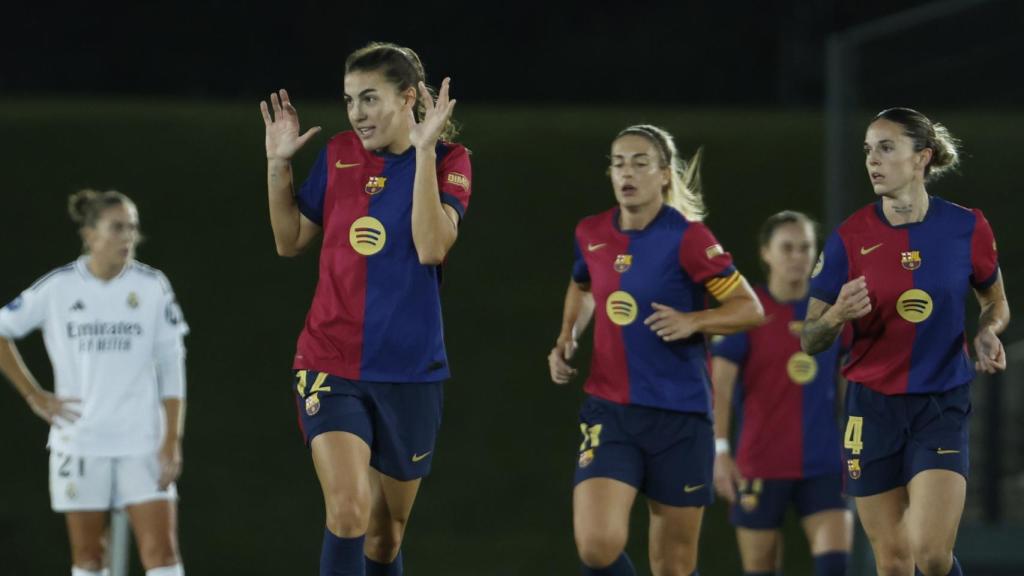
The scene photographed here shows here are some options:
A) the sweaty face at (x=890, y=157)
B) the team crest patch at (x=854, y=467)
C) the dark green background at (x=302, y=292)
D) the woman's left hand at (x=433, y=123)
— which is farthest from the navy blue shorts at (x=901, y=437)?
the dark green background at (x=302, y=292)

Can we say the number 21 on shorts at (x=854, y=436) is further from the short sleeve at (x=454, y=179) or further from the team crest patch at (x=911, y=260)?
the short sleeve at (x=454, y=179)

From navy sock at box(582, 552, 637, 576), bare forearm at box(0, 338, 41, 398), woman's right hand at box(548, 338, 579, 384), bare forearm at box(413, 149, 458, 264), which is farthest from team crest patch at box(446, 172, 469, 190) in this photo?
bare forearm at box(0, 338, 41, 398)

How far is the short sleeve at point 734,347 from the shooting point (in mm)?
6031

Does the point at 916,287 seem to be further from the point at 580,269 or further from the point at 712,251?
the point at 580,269

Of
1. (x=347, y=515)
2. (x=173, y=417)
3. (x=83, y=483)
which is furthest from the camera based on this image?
(x=173, y=417)

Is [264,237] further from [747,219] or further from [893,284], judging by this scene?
[893,284]

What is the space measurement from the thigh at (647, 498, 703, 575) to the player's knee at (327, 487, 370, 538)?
3.59ft

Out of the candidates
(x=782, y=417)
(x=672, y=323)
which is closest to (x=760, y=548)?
(x=782, y=417)

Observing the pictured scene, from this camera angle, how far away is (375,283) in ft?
13.8

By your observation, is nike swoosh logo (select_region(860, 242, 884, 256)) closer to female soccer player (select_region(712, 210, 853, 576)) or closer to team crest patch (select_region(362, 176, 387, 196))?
team crest patch (select_region(362, 176, 387, 196))

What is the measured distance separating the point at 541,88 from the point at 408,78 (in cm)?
448

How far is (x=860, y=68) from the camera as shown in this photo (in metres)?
7.09

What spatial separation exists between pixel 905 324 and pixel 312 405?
1.64m

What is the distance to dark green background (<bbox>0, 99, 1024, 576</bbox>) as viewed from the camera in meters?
8.29
